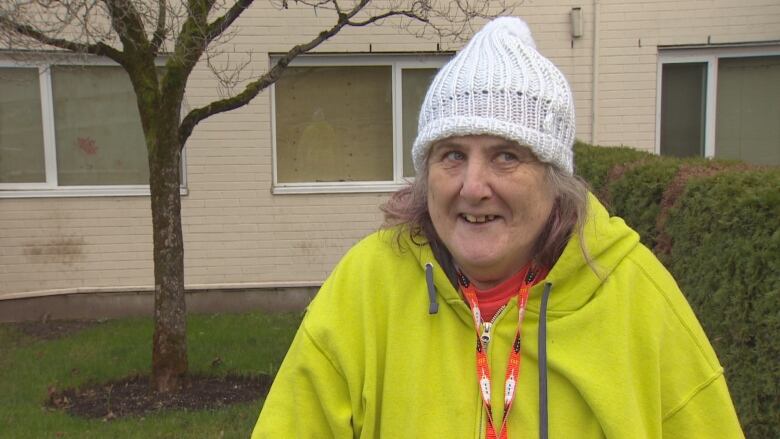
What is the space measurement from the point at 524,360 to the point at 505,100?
2.01 feet

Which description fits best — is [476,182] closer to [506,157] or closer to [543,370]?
[506,157]

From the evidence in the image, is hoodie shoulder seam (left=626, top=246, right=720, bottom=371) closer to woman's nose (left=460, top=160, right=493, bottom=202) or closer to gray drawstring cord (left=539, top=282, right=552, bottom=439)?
gray drawstring cord (left=539, top=282, right=552, bottom=439)

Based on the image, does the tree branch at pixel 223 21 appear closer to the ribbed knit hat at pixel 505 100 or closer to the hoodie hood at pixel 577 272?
the ribbed knit hat at pixel 505 100

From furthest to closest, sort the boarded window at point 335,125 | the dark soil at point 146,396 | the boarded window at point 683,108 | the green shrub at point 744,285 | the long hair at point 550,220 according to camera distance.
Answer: the boarded window at point 683,108, the boarded window at point 335,125, the dark soil at point 146,396, the green shrub at point 744,285, the long hair at point 550,220

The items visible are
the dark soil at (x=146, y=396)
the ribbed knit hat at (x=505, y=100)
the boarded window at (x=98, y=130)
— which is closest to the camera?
the ribbed knit hat at (x=505, y=100)

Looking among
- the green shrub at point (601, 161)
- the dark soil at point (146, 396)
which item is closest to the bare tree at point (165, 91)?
the dark soil at point (146, 396)

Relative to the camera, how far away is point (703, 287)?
3094mm

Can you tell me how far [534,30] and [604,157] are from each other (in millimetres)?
2628

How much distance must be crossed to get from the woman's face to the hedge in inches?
56.1

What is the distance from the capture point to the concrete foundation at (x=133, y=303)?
23.5ft

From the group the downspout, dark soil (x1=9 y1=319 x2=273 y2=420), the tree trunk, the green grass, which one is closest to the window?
the green grass

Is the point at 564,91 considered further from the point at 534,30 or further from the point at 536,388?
the point at 534,30

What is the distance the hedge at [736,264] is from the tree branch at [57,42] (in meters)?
3.61

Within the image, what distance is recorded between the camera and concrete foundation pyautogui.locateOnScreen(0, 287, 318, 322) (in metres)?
7.17
